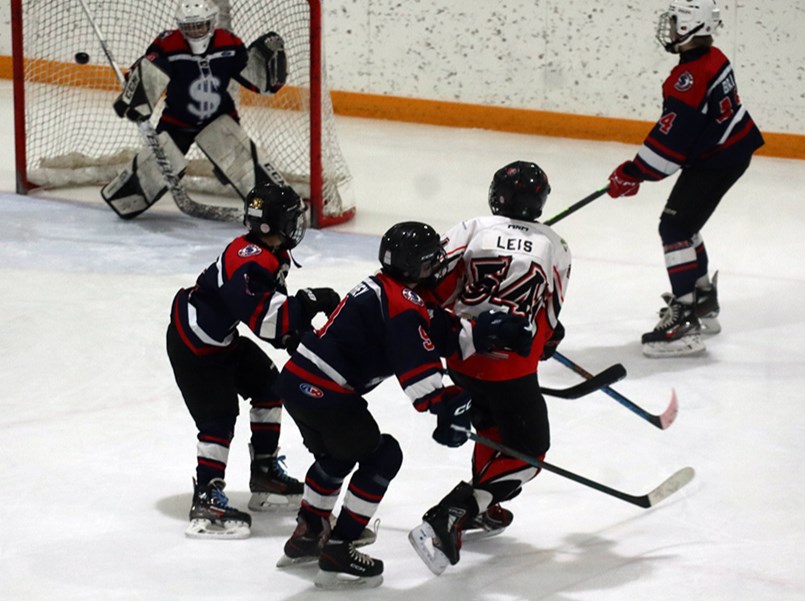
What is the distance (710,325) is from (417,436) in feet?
4.65

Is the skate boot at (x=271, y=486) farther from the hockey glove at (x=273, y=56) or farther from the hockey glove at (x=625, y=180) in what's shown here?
the hockey glove at (x=273, y=56)

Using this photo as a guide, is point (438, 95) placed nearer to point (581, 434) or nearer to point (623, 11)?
point (623, 11)

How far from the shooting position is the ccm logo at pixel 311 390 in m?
2.66

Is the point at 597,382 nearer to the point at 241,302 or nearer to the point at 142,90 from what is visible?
the point at 241,302

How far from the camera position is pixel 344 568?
2703 millimetres

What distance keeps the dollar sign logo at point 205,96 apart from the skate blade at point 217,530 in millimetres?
2991

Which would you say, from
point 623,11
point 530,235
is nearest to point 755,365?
point 530,235

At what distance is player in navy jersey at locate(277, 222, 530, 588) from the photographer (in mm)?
2572

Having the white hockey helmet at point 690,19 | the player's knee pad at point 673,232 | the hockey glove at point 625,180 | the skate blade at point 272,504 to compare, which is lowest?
the skate blade at point 272,504

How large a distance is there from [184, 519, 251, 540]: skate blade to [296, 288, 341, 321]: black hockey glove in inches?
18.5

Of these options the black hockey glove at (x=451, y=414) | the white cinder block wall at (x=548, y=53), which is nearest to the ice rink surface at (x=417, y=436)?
the black hockey glove at (x=451, y=414)

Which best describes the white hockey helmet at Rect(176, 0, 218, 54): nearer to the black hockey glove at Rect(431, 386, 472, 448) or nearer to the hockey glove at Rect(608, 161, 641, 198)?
the hockey glove at Rect(608, 161, 641, 198)

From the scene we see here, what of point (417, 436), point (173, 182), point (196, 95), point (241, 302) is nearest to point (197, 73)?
point (196, 95)

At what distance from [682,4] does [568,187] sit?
7.55 ft
